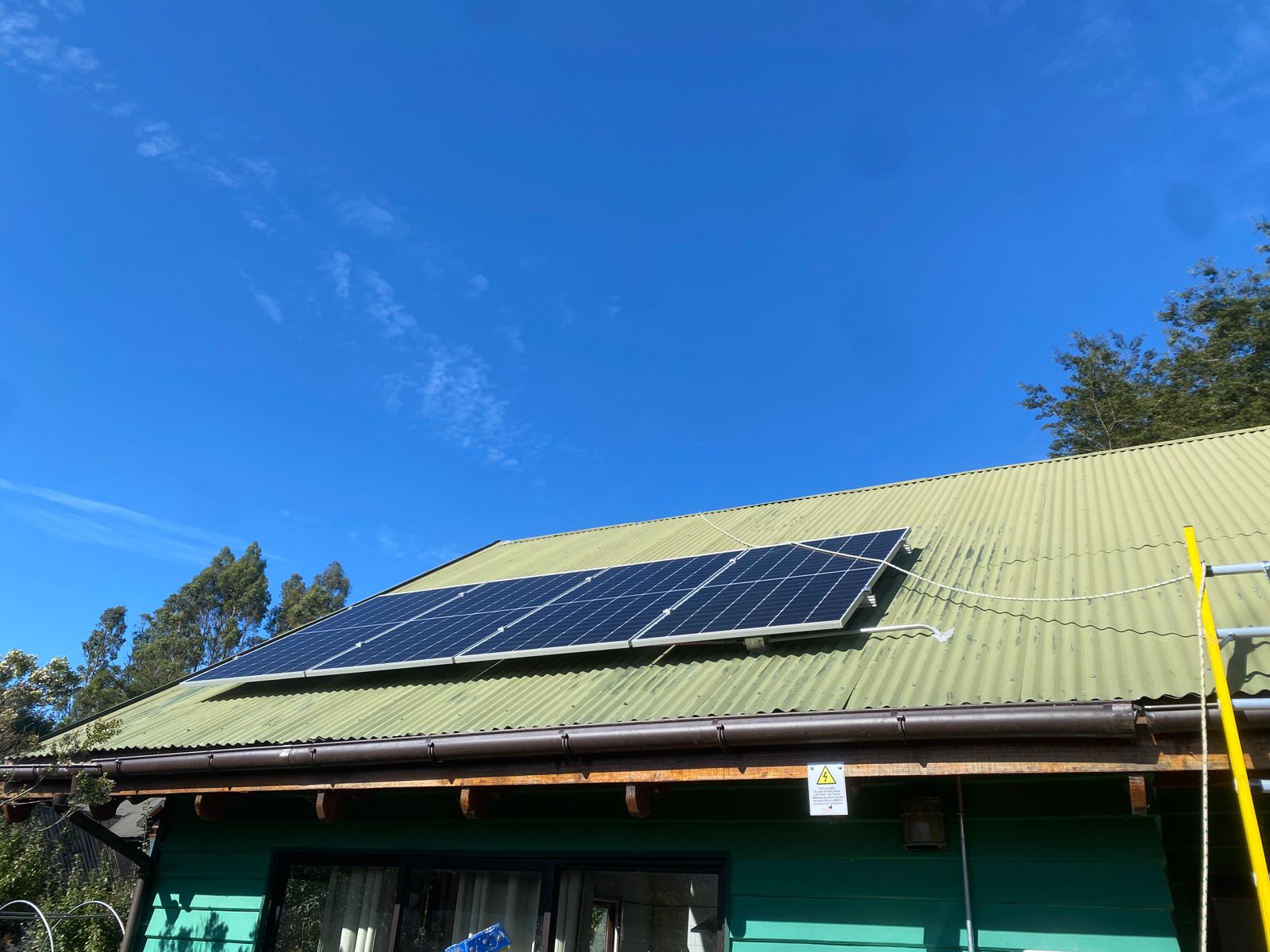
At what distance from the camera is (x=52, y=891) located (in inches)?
506

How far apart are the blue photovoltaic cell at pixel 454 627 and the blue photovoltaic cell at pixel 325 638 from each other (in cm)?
32

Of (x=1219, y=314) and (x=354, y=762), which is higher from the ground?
(x=1219, y=314)

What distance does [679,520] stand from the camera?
11.9 meters

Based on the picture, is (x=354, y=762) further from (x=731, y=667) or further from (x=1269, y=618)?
(x=1269, y=618)

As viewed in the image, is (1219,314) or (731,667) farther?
(1219,314)

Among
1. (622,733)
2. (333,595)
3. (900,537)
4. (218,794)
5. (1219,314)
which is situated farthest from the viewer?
(333,595)

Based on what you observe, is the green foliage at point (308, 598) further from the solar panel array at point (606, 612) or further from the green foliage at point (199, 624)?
the solar panel array at point (606, 612)

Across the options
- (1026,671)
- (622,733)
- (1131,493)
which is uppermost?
(1131,493)

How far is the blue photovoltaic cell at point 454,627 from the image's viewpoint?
727cm

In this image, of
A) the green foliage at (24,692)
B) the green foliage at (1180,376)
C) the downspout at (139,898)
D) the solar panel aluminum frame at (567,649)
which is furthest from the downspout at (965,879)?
the green foliage at (1180,376)

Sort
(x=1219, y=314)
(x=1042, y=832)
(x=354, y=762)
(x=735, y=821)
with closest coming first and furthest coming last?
(x=1042, y=832) < (x=735, y=821) < (x=354, y=762) < (x=1219, y=314)

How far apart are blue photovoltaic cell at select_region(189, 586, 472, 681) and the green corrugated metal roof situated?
0.22 metres

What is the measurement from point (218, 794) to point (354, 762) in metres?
1.60

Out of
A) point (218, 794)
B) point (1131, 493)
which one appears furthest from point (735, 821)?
point (1131, 493)
